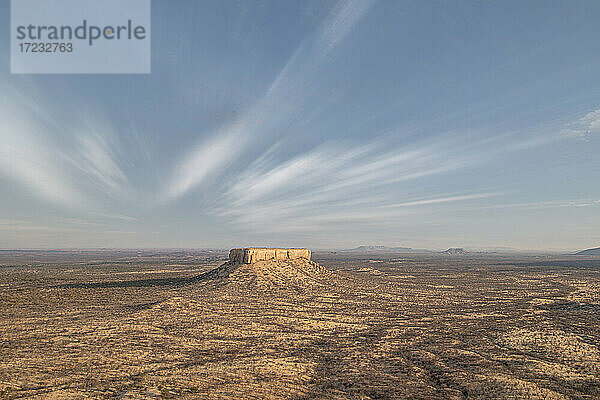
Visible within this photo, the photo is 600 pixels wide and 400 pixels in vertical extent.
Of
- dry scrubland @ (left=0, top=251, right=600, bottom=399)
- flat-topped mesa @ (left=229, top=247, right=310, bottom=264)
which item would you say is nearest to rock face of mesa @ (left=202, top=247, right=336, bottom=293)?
flat-topped mesa @ (left=229, top=247, right=310, bottom=264)

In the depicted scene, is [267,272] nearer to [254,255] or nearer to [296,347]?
[254,255]

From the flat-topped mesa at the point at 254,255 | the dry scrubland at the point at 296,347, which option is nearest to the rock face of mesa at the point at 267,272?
the flat-topped mesa at the point at 254,255

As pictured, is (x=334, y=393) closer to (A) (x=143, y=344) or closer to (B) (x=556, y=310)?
(A) (x=143, y=344)

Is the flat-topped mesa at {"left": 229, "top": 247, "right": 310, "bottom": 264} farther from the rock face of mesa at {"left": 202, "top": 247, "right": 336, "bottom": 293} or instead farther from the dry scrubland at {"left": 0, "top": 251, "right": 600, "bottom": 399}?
the dry scrubland at {"left": 0, "top": 251, "right": 600, "bottom": 399}

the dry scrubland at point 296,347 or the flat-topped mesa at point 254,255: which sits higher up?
the flat-topped mesa at point 254,255

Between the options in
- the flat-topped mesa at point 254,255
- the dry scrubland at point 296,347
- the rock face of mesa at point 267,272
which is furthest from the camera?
the flat-topped mesa at point 254,255

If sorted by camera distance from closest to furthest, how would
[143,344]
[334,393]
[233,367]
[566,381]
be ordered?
[334,393] → [566,381] → [233,367] → [143,344]

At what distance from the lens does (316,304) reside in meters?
24.8

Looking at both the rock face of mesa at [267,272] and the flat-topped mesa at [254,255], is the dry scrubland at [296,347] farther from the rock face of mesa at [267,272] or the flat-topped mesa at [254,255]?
the flat-topped mesa at [254,255]

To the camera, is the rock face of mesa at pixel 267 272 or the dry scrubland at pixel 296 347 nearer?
the dry scrubland at pixel 296 347

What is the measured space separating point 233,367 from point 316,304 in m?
13.5

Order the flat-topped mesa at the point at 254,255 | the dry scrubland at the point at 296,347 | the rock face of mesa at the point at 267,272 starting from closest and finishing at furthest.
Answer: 1. the dry scrubland at the point at 296,347
2. the rock face of mesa at the point at 267,272
3. the flat-topped mesa at the point at 254,255

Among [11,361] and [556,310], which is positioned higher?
[11,361]

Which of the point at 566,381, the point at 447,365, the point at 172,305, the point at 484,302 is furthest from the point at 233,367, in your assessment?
the point at 484,302
